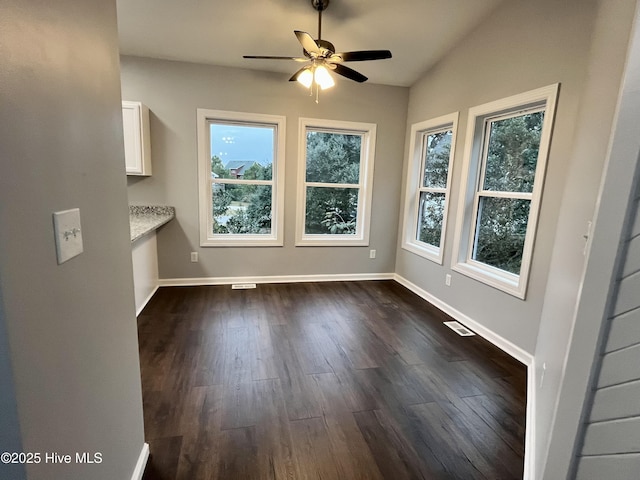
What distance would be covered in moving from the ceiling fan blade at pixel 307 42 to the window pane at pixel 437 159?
6.56ft

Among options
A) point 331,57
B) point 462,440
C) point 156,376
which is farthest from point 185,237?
point 462,440

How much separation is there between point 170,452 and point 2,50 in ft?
5.64

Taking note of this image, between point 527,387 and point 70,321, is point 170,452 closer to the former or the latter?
point 70,321

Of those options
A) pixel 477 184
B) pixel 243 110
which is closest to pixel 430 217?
pixel 477 184

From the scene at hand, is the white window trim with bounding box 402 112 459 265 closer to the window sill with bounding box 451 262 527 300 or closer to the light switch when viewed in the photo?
the window sill with bounding box 451 262 527 300

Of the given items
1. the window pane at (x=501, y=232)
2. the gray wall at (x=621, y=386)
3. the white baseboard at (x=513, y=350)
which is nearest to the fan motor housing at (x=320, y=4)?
the window pane at (x=501, y=232)

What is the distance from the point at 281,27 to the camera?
3.02 metres

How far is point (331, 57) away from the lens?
8.18 feet

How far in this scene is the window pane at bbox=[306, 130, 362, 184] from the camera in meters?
4.18

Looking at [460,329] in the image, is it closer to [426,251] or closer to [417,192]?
[426,251]

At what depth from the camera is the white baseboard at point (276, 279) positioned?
13.2 feet

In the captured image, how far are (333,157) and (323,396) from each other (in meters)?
3.11

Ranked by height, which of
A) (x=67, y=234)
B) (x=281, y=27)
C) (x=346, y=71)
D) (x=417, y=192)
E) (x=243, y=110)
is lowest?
(x=67, y=234)

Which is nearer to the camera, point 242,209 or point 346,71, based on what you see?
point 346,71
